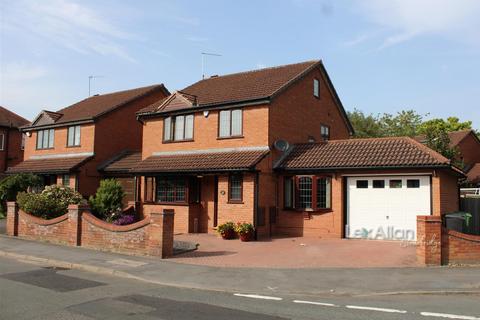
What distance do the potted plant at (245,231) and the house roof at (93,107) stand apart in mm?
13689

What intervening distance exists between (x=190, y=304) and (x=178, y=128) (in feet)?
48.6

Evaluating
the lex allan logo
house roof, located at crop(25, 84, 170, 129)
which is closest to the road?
the lex allan logo

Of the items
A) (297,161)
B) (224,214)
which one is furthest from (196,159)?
(297,161)

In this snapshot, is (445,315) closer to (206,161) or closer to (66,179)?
(206,161)

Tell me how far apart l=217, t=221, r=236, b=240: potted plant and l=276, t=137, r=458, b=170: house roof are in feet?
10.5

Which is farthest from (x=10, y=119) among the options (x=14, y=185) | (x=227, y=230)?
(x=227, y=230)

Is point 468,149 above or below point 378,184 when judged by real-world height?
above

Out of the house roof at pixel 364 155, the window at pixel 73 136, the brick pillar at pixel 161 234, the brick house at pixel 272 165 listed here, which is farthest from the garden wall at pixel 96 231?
the window at pixel 73 136

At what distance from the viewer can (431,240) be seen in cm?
1145

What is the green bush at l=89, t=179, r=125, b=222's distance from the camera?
19.6m

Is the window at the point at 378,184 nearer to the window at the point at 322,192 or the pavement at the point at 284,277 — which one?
the window at the point at 322,192

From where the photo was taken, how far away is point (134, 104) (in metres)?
29.3

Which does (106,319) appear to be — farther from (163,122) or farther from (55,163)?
(55,163)

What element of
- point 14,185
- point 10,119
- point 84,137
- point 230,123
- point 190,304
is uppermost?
point 10,119
